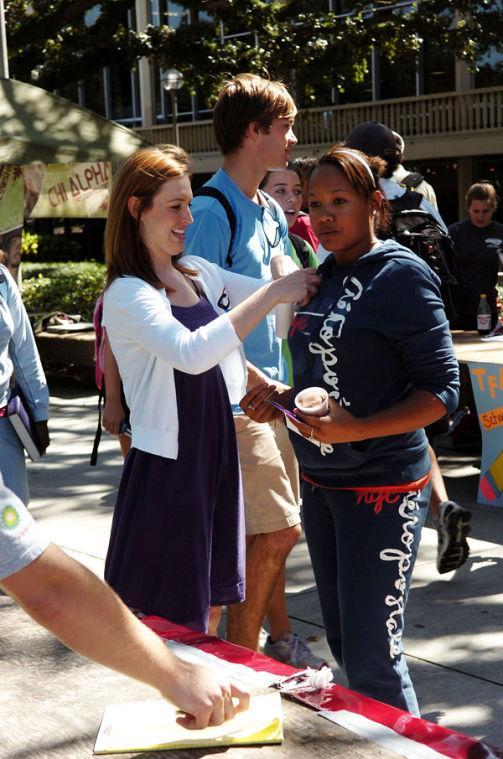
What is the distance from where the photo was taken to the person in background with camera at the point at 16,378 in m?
4.66

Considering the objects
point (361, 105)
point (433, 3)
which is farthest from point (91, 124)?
point (361, 105)

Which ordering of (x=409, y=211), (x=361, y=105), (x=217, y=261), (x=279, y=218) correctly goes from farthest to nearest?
(x=361, y=105) < (x=409, y=211) < (x=279, y=218) < (x=217, y=261)

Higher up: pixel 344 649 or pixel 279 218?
pixel 279 218

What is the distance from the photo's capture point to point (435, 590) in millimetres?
5199

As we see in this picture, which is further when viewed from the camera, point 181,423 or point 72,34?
point 72,34

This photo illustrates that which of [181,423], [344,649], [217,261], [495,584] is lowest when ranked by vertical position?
[495,584]

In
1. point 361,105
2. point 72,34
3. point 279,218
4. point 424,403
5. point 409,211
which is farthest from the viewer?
point 361,105

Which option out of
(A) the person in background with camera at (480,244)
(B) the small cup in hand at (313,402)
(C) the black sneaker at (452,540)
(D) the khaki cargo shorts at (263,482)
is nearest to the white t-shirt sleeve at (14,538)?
(B) the small cup in hand at (313,402)

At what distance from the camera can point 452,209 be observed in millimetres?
30641

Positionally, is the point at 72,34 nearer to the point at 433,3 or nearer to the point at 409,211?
the point at 433,3

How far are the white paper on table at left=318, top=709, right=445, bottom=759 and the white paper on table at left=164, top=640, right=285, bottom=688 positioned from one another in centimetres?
19

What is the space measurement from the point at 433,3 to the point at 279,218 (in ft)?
56.8

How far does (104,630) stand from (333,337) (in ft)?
4.47

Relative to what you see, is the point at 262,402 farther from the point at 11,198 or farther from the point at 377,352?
the point at 11,198
